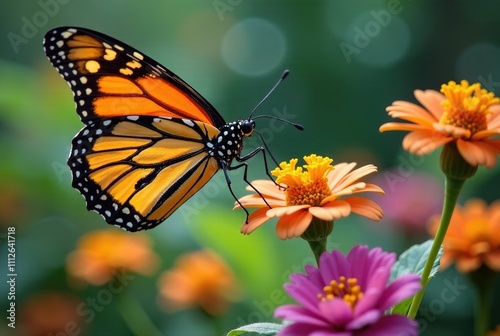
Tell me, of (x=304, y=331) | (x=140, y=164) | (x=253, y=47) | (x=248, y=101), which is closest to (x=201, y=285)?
(x=140, y=164)

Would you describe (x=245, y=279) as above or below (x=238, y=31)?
below

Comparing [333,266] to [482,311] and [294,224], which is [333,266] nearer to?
[294,224]

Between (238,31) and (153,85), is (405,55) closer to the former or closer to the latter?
(238,31)

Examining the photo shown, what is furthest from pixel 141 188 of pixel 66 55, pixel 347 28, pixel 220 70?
pixel 347 28

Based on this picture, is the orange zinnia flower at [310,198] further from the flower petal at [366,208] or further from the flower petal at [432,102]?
the flower petal at [432,102]

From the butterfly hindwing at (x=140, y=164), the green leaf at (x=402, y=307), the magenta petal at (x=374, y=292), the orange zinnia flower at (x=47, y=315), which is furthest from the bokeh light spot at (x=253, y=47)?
the magenta petal at (x=374, y=292)

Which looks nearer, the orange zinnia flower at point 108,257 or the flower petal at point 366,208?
the flower petal at point 366,208
